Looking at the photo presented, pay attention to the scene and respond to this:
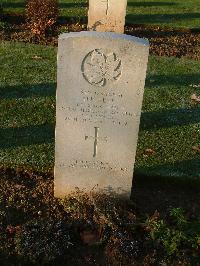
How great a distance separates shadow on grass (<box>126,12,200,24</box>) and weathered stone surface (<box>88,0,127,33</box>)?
3112 mm

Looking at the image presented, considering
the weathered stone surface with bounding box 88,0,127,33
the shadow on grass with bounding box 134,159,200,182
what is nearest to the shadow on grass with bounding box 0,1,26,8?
the weathered stone surface with bounding box 88,0,127,33

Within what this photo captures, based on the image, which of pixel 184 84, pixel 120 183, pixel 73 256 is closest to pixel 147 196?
pixel 120 183

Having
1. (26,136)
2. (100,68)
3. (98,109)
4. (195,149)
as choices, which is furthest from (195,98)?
(100,68)

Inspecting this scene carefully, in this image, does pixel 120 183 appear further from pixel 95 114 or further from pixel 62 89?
pixel 62 89

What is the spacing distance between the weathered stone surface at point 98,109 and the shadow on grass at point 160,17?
9.16m

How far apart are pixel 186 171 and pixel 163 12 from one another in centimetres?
968

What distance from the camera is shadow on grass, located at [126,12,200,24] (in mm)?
14962

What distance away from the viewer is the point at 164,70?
1130 cm

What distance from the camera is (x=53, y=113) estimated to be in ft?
29.6

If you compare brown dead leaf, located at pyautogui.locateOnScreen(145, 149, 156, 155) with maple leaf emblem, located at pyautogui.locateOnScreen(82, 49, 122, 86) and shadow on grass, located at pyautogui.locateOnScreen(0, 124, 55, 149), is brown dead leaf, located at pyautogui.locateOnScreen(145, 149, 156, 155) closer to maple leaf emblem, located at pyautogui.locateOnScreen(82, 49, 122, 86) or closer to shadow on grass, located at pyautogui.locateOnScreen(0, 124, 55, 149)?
shadow on grass, located at pyautogui.locateOnScreen(0, 124, 55, 149)

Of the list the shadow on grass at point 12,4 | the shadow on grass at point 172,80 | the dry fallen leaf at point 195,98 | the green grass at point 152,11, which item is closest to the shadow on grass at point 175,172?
the dry fallen leaf at point 195,98

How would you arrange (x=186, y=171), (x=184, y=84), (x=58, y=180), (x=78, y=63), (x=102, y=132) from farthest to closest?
(x=184, y=84)
(x=186, y=171)
(x=58, y=180)
(x=102, y=132)
(x=78, y=63)

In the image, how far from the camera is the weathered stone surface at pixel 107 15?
11.5 metres

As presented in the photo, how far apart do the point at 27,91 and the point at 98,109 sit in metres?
4.09
